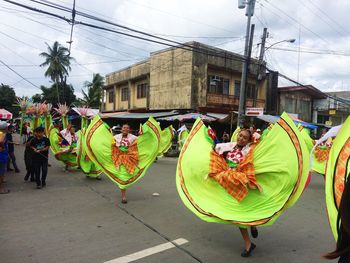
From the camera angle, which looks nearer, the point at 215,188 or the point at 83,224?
the point at 215,188

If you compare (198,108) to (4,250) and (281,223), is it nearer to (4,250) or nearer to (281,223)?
(281,223)

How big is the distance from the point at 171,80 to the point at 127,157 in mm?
17656

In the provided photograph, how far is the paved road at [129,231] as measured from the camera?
3998 mm

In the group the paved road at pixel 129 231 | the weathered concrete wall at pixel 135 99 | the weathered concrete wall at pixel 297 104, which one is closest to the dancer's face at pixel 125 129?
the paved road at pixel 129 231

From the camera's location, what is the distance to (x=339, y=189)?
257 cm

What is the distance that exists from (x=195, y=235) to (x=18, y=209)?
3.39 meters

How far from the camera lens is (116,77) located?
103ft

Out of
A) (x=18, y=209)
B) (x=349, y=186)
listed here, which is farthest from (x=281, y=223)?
(x=18, y=209)

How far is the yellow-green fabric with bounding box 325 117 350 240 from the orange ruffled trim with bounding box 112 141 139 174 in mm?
4569

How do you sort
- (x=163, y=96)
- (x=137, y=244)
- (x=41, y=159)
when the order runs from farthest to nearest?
(x=163, y=96) < (x=41, y=159) < (x=137, y=244)

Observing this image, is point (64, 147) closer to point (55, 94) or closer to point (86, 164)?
point (86, 164)

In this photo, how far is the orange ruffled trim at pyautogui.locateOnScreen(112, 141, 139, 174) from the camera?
22.1 ft

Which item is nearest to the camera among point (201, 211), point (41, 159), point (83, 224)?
point (201, 211)

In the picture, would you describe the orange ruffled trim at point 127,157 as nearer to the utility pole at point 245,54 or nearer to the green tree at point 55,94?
the utility pole at point 245,54
